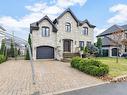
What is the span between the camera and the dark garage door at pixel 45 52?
3547cm

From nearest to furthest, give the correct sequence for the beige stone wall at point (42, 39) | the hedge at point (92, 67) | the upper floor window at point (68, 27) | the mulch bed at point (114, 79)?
the mulch bed at point (114, 79)
the hedge at point (92, 67)
the beige stone wall at point (42, 39)
the upper floor window at point (68, 27)

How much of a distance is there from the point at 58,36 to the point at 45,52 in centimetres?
359

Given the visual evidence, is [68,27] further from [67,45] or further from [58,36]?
[67,45]

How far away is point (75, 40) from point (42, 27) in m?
6.80

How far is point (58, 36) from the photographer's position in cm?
3634

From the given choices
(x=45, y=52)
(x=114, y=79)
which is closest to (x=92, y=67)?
(x=114, y=79)

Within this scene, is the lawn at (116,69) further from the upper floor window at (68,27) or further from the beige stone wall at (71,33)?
the upper floor window at (68,27)

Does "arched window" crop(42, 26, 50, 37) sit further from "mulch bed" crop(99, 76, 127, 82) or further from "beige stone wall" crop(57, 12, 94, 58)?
"mulch bed" crop(99, 76, 127, 82)

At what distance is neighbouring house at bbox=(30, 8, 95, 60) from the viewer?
34750 millimetres

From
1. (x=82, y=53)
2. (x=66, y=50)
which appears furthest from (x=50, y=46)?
(x=82, y=53)

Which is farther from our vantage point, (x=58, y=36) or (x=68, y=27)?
(x=68, y=27)

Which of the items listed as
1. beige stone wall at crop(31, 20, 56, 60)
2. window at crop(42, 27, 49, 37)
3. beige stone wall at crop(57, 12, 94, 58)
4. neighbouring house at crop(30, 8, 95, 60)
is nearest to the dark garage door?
neighbouring house at crop(30, 8, 95, 60)

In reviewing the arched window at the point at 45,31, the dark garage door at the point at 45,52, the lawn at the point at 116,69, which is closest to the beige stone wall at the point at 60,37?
the arched window at the point at 45,31

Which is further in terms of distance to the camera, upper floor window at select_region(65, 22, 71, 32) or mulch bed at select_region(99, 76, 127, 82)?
upper floor window at select_region(65, 22, 71, 32)
